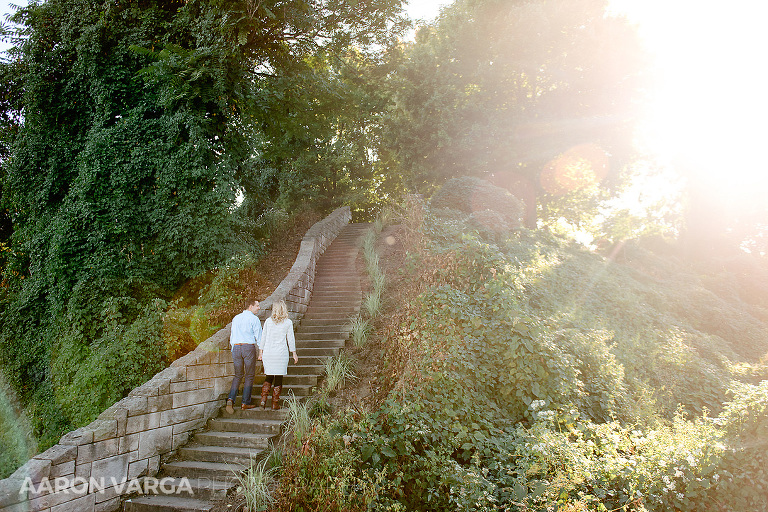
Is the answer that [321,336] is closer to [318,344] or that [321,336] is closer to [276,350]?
[318,344]

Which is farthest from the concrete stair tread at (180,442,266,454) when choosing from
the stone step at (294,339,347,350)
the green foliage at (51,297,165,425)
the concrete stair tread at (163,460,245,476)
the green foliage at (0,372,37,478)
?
the green foliage at (0,372,37,478)

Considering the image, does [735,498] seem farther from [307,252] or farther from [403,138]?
[403,138]

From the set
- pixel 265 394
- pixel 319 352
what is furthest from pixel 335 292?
pixel 265 394

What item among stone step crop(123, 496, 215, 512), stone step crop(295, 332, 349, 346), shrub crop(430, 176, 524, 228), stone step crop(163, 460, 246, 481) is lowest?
stone step crop(123, 496, 215, 512)

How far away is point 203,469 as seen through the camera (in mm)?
5418

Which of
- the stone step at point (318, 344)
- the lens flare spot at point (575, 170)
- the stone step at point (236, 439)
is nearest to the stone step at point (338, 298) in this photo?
the stone step at point (318, 344)

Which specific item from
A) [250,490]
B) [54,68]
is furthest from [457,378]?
[54,68]

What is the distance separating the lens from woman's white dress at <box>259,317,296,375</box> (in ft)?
21.2

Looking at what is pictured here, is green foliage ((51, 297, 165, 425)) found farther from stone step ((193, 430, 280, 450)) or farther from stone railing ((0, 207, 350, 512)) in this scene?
stone step ((193, 430, 280, 450))

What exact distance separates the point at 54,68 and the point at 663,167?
21442mm

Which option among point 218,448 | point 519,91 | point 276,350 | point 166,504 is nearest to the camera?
point 166,504

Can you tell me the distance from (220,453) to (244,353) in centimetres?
148

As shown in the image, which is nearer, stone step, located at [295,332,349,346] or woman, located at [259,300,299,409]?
woman, located at [259,300,299,409]

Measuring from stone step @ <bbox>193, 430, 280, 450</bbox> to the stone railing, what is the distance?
275 millimetres
